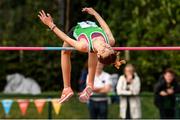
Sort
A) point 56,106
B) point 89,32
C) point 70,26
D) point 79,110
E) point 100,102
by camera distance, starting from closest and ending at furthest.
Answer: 1. point 89,32
2. point 100,102
3. point 56,106
4. point 79,110
5. point 70,26

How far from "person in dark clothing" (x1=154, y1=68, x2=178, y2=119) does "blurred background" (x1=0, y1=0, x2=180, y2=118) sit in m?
2.87

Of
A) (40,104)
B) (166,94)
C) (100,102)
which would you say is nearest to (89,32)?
(100,102)

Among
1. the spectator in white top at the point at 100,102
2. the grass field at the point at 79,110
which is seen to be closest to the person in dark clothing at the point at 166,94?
the grass field at the point at 79,110

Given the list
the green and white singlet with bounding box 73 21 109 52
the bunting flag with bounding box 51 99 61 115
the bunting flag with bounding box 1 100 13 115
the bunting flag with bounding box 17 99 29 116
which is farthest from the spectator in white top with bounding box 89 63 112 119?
the green and white singlet with bounding box 73 21 109 52

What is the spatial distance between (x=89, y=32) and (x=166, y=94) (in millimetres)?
3331

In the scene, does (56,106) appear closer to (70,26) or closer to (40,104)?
(40,104)

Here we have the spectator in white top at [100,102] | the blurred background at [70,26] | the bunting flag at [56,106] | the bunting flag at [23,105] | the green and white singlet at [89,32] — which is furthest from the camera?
the blurred background at [70,26]

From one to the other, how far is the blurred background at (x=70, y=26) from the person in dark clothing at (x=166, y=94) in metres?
2.87

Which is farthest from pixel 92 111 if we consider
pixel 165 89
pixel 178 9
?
pixel 178 9

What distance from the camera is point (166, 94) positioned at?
11.4 meters

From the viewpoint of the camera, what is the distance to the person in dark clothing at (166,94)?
447 inches

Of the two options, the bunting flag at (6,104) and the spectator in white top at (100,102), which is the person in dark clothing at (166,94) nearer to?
the spectator in white top at (100,102)

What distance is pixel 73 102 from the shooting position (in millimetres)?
12414

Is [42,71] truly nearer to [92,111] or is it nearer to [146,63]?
[146,63]
